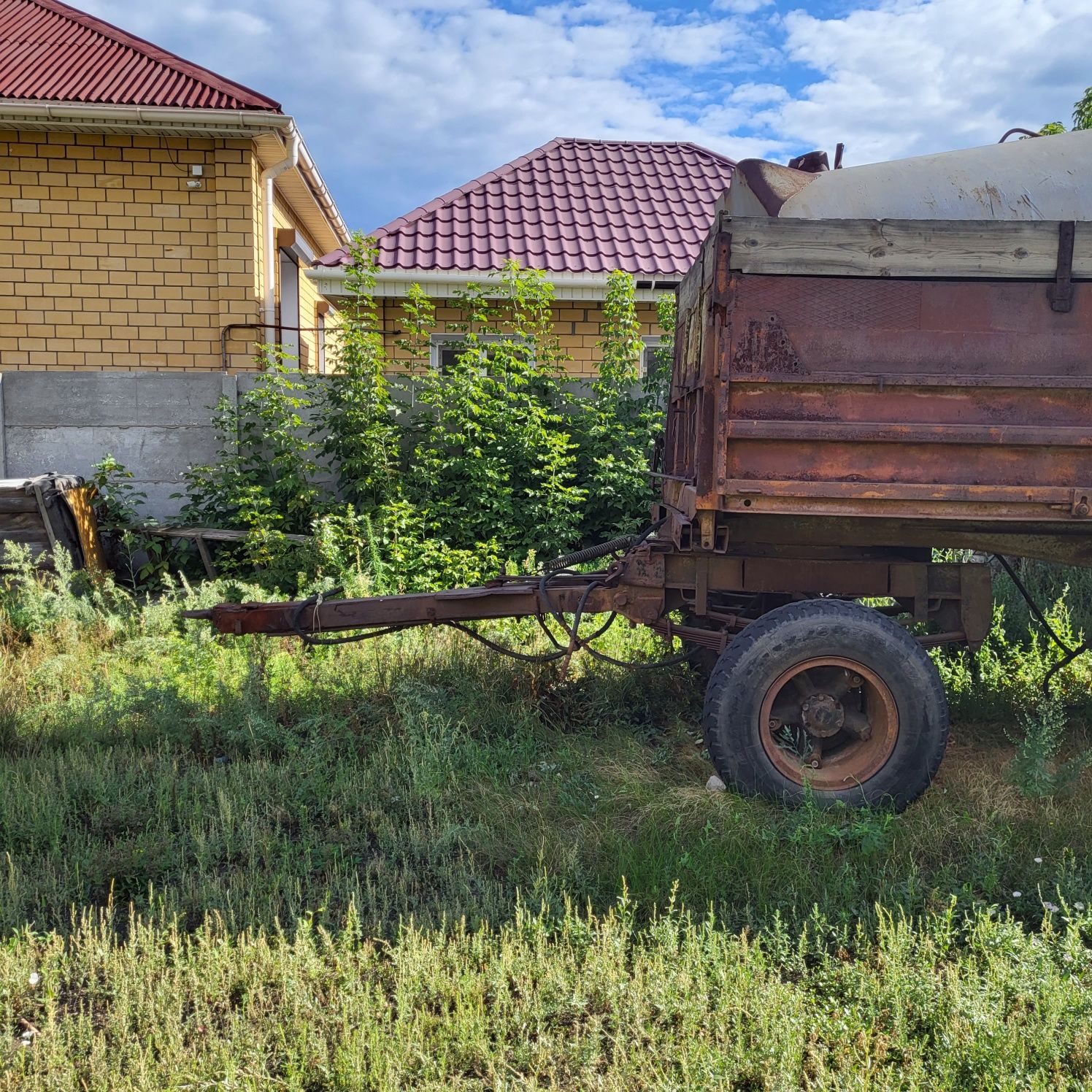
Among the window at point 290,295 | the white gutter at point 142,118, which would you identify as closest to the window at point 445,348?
the window at point 290,295

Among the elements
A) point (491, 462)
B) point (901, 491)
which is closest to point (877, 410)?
point (901, 491)

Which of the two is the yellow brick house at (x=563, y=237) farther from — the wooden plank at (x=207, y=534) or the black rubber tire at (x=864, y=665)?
the black rubber tire at (x=864, y=665)

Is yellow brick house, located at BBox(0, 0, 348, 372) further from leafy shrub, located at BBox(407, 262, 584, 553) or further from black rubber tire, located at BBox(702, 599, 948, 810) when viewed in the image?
black rubber tire, located at BBox(702, 599, 948, 810)

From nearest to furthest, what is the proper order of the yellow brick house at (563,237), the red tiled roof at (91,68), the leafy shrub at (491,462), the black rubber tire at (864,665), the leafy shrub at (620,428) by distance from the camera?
the black rubber tire at (864,665)
the leafy shrub at (491,462)
the leafy shrub at (620,428)
the red tiled roof at (91,68)
the yellow brick house at (563,237)

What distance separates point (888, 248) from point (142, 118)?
816 cm

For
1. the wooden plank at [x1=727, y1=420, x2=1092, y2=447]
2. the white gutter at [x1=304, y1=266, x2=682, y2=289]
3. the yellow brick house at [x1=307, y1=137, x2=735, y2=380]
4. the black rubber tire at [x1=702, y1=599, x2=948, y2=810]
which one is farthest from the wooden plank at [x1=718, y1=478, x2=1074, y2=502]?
the white gutter at [x1=304, y1=266, x2=682, y2=289]

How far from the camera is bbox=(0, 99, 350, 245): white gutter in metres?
8.77

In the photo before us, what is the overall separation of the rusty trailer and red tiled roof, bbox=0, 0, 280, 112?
24.0 ft

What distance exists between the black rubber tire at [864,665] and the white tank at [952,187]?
5.66ft

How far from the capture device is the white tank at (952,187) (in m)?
3.70

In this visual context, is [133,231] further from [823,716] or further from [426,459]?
[823,716]

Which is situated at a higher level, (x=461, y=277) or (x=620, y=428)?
(x=461, y=277)

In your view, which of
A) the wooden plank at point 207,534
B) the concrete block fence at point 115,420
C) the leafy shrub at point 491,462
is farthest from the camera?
the concrete block fence at point 115,420

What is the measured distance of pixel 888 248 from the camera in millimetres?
3549
